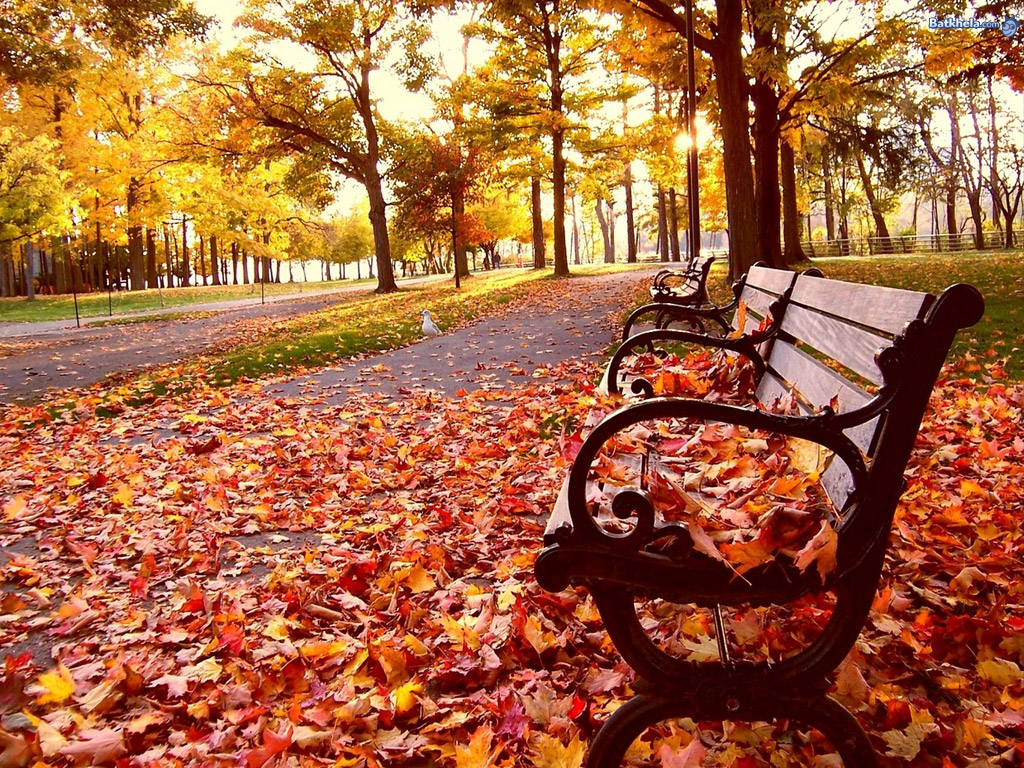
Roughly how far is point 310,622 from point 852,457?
214 cm

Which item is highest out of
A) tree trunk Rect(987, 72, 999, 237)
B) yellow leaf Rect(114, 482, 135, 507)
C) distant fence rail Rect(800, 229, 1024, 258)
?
tree trunk Rect(987, 72, 999, 237)

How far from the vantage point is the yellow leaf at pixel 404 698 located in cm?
222

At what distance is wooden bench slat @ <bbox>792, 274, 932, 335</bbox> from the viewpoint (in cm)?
170

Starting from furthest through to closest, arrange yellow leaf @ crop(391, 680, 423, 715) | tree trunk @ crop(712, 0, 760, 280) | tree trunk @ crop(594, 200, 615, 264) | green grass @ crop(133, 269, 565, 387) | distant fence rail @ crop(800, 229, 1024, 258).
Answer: tree trunk @ crop(594, 200, 615, 264) → distant fence rail @ crop(800, 229, 1024, 258) → tree trunk @ crop(712, 0, 760, 280) → green grass @ crop(133, 269, 565, 387) → yellow leaf @ crop(391, 680, 423, 715)

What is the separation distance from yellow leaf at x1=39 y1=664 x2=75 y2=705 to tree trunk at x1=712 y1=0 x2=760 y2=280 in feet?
35.3

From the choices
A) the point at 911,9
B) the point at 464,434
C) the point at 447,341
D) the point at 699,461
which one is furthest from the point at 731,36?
the point at 699,461

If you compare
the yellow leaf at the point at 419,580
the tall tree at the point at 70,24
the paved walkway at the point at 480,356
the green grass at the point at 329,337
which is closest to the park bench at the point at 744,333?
the yellow leaf at the point at 419,580

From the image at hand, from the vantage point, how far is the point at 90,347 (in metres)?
13.2

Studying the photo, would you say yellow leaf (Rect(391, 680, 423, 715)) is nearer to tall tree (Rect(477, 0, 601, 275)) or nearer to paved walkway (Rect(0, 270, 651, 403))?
paved walkway (Rect(0, 270, 651, 403))

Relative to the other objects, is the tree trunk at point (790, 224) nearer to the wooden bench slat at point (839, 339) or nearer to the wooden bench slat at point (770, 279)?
the wooden bench slat at point (770, 279)

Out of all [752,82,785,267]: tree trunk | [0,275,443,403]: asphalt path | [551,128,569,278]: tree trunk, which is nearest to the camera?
[0,275,443,403]: asphalt path

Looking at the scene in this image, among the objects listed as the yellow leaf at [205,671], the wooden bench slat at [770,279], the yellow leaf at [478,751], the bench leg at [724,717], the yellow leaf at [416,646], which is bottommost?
the yellow leaf at [478,751]

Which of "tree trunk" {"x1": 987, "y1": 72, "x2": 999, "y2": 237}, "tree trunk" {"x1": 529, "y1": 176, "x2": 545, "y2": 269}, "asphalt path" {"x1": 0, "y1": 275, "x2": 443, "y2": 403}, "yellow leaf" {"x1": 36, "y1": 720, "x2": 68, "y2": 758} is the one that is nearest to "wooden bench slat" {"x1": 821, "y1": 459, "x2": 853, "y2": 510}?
"yellow leaf" {"x1": 36, "y1": 720, "x2": 68, "y2": 758}

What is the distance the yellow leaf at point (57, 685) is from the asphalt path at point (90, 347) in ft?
22.6
